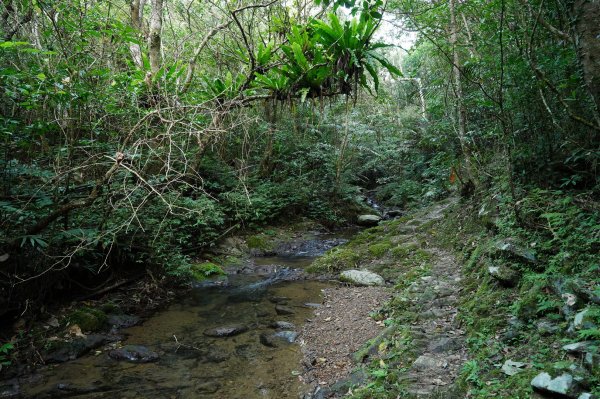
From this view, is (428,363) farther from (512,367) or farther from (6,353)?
(6,353)

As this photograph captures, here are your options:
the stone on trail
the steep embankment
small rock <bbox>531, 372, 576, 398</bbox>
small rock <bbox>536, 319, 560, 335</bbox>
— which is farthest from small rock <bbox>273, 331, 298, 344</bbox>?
small rock <bbox>531, 372, 576, 398</bbox>

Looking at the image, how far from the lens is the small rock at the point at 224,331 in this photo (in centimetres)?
535

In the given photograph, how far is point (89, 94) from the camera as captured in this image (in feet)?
15.5

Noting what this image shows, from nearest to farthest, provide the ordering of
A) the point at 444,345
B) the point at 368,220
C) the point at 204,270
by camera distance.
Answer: the point at 444,345 < the point at 204,270 < the point at 368,220

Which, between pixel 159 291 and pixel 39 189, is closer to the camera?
pixel 39 189

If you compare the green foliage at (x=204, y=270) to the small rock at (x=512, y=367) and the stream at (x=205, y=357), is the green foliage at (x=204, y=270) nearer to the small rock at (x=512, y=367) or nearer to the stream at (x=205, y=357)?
the stream at (x=205, y=357)

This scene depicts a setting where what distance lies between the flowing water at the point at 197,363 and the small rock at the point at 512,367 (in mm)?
2050

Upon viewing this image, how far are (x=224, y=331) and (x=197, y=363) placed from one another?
0.91 metres

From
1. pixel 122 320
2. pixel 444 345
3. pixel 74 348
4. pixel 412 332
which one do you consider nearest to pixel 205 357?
pixel 74 348

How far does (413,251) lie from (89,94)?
6801mm

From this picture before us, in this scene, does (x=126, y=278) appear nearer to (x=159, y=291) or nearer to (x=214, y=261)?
(x=159, y=291)

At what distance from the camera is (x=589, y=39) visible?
3391 mm

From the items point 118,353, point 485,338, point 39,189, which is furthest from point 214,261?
point 485,338

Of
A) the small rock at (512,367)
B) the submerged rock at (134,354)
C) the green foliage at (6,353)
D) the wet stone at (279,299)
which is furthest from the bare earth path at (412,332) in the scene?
the green foliage at (6,353)
